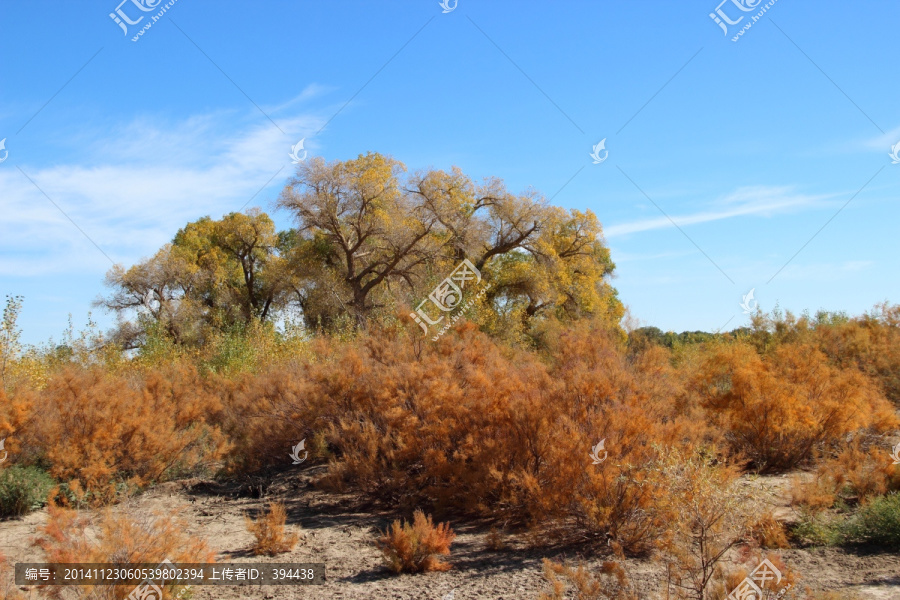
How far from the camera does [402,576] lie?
6.32 meters

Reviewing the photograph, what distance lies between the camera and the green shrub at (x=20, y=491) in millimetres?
8852

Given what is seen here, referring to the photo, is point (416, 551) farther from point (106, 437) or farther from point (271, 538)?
point (106, 437)

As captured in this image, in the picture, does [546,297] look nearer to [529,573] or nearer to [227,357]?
[227,357]

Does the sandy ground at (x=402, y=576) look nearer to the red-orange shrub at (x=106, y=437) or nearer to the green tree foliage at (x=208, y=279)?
the red-orange shrub at (x=106, y=437)

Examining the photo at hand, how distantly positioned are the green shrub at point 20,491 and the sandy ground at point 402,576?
190 mm

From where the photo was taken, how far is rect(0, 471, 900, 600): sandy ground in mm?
5824

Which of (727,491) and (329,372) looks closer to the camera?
(727,491)

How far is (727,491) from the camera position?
5180mm

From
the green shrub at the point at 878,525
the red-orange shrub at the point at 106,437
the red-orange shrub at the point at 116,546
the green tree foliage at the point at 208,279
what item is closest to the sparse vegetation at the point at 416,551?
the red-orange shrub at the point at 116,546

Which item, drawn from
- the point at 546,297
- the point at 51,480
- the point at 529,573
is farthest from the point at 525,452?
the point at 546,297

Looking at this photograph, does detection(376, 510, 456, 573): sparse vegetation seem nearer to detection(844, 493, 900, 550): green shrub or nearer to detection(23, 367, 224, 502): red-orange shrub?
detection(844, 493, 900, 550): green shrub

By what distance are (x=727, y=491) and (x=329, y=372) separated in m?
7.19

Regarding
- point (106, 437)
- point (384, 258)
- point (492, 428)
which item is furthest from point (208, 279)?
point (492, 428)

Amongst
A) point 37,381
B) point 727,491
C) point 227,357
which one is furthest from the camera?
point 227,357
